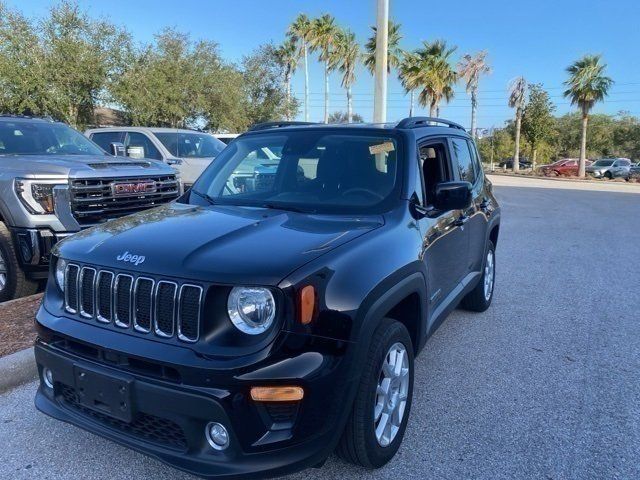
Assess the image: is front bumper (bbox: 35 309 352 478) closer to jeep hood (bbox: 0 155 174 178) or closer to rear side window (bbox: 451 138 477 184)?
rear side window (bbox: 451 138 477 184)

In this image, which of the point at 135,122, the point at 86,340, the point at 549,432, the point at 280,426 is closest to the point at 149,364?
the point at 86,340

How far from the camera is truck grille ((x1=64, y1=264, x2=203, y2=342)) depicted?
2322mm

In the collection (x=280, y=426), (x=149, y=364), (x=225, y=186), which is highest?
(x=225, y=186)

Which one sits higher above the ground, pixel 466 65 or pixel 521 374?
pixel 466 65

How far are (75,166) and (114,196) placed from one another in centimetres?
50

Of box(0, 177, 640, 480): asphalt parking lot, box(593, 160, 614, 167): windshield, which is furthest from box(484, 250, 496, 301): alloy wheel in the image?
box(593, 160, 614, 167): windshield

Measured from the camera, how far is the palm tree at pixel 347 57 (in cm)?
4331

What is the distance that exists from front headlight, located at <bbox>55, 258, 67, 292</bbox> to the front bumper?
2.26 feet

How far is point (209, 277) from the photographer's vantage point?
89.7 inches

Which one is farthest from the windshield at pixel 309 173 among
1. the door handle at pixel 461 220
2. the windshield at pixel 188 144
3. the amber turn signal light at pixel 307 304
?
the windshield at pixel 188 144

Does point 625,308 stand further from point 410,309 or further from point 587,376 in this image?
point 410,309

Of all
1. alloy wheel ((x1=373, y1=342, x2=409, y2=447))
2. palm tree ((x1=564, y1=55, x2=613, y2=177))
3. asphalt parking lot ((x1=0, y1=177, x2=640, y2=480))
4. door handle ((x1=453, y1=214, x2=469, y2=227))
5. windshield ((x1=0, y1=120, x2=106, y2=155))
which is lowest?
asphalt parking lot ((x1=0, y1=177, x2=640, y2=480))

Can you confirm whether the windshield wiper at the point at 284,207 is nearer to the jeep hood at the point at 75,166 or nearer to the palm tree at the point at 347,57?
the jeep hood at the point at 75,166

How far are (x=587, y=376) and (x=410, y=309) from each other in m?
1.84
